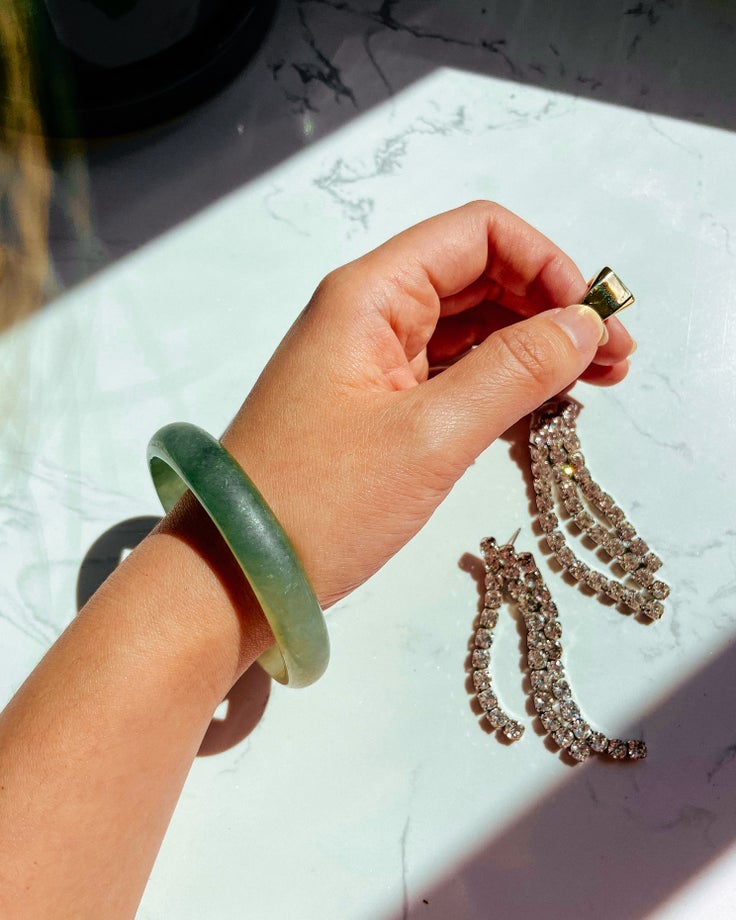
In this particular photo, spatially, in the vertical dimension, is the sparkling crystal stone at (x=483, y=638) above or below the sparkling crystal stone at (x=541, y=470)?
below

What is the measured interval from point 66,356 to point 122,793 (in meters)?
0.41

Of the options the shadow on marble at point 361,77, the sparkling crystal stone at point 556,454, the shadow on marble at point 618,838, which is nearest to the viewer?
the shadow on marble at point 618,838

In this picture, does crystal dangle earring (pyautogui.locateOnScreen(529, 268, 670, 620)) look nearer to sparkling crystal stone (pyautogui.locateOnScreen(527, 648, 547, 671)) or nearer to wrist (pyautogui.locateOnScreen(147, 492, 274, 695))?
sparkling crystal stone (pyautogui.locateOnScreen(527, 648, 547, 671))

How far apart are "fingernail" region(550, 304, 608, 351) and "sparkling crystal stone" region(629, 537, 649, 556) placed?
0.18 meters

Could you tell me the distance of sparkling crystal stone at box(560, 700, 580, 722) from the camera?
2.11ft

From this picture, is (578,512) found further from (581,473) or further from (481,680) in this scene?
(481,680)

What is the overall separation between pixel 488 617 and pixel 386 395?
0.21m

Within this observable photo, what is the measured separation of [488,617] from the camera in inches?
26.5

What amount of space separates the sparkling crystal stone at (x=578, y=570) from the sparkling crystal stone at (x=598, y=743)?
0.12 m

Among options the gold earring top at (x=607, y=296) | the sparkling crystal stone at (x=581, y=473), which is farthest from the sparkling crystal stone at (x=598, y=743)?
the gold earring top at (x=607, y=296)

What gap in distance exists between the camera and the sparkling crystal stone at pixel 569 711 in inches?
25.3

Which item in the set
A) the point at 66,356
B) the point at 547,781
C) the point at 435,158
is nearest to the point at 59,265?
the point at 66,356

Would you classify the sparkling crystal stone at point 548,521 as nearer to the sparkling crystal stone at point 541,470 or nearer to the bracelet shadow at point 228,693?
the sparkling crystal stone at point 541,470

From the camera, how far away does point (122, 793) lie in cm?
50
